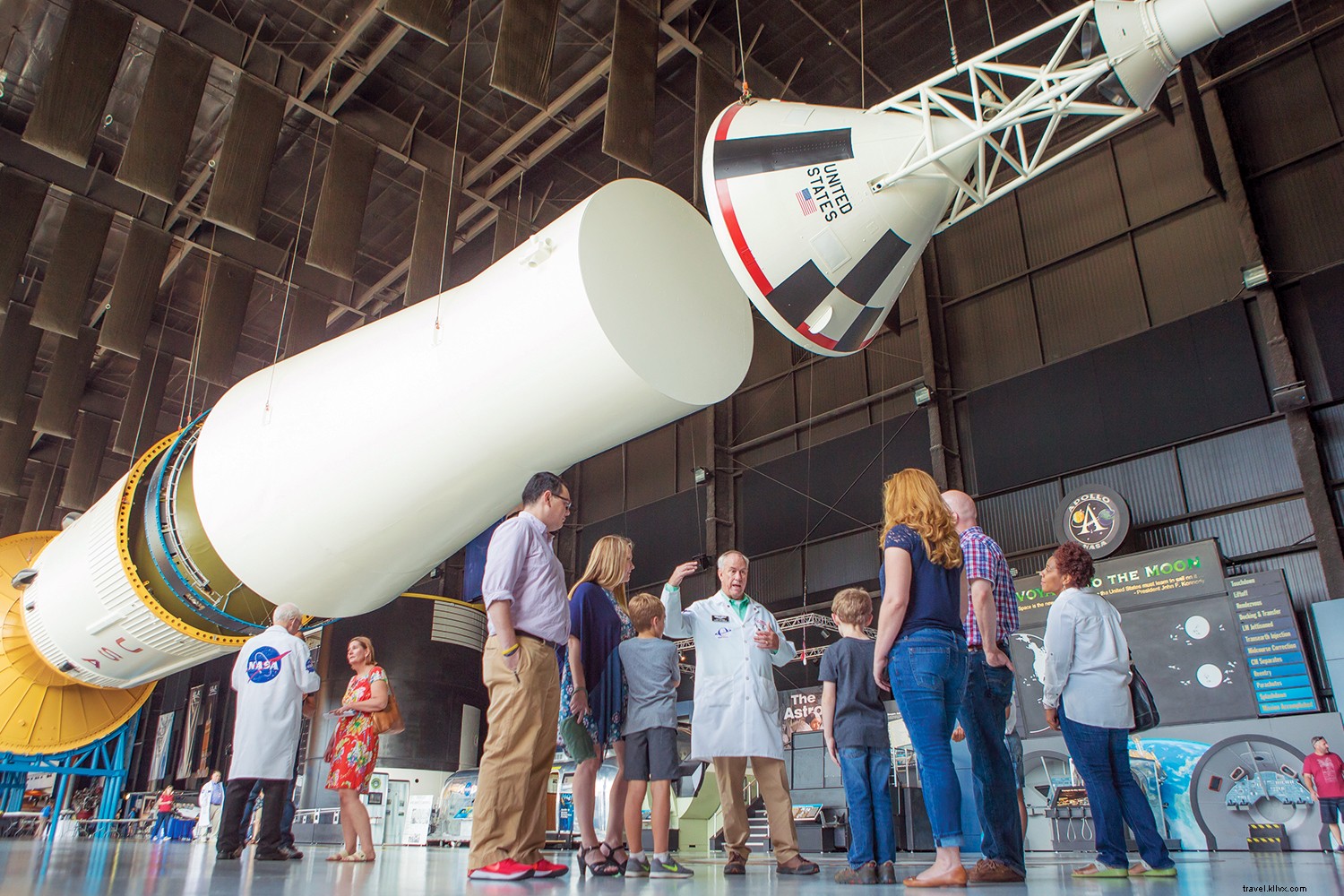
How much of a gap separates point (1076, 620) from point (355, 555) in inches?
110

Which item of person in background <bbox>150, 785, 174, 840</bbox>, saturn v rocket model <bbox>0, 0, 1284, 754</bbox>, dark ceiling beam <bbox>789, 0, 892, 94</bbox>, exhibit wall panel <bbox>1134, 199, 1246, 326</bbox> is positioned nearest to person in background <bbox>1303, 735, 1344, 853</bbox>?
exhibit wall panel <bbox>1134, 199, 1246, 326</bbox>

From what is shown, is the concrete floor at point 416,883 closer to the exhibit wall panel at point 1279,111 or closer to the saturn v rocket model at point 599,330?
the saturn v rocket model at point 599,330

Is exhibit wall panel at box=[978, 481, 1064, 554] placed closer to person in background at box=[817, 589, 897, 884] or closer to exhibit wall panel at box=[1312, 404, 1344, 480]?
exhibit wall panel at box=[1312, 404, 1344, 480]

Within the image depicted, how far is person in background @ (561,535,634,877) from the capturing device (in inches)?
139

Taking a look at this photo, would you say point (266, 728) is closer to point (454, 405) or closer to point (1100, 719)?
point (454, 405)

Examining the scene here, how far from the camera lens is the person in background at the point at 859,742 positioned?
2.95 meters

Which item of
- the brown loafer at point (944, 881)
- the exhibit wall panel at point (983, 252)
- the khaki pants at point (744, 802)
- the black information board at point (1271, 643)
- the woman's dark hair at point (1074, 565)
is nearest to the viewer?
the brown loafer at point (944, 881)

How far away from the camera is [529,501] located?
3076 mm

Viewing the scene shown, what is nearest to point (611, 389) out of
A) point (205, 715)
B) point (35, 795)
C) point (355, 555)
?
point (355, 555)

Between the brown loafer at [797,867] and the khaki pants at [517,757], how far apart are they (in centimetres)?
111

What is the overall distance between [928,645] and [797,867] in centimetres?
128

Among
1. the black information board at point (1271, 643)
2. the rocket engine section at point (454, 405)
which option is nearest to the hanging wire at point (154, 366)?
the rocket engine section at point (454, 405)

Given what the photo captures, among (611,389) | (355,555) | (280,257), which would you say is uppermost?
(280,257)

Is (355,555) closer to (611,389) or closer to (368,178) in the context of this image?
(611,389)
